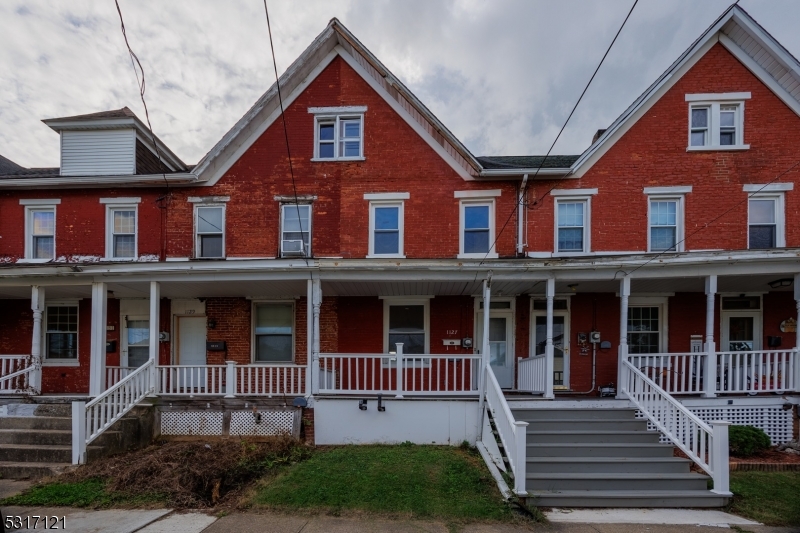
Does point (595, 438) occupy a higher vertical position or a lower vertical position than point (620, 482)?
higher

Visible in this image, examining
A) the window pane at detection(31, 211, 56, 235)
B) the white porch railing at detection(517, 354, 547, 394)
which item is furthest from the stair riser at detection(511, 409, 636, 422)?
the window pane at detection(31, 211, 56, 235)

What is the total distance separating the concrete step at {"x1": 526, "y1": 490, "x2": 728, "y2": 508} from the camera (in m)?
6.27

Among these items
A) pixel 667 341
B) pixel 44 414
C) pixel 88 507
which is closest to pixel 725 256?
pixel 667 341

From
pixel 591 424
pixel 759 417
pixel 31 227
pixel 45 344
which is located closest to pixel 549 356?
pixel 591 424

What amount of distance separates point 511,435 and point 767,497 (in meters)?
3.79

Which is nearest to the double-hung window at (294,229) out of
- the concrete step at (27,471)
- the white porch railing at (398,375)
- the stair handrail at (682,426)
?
the white porch railing at (398,375)

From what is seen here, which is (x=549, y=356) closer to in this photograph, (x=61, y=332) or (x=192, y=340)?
(x=192, y=340)

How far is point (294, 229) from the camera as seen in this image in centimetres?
1171

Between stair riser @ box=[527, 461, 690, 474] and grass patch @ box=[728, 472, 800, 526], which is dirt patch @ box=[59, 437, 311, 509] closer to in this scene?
stair riser @ box=[527, 461, 690, 474]

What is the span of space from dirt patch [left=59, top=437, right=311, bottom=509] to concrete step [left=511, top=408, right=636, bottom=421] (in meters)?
4.24

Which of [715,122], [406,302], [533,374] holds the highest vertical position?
[715,122]

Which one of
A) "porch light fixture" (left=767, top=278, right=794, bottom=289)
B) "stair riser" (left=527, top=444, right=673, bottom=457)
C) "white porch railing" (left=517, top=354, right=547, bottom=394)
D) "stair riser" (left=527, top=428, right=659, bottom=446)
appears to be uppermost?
"porch light fixture" (left=767, top=278, right=794, bottom=289)

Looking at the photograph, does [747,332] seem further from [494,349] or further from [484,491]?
[484,491]

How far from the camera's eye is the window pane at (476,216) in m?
11.5
